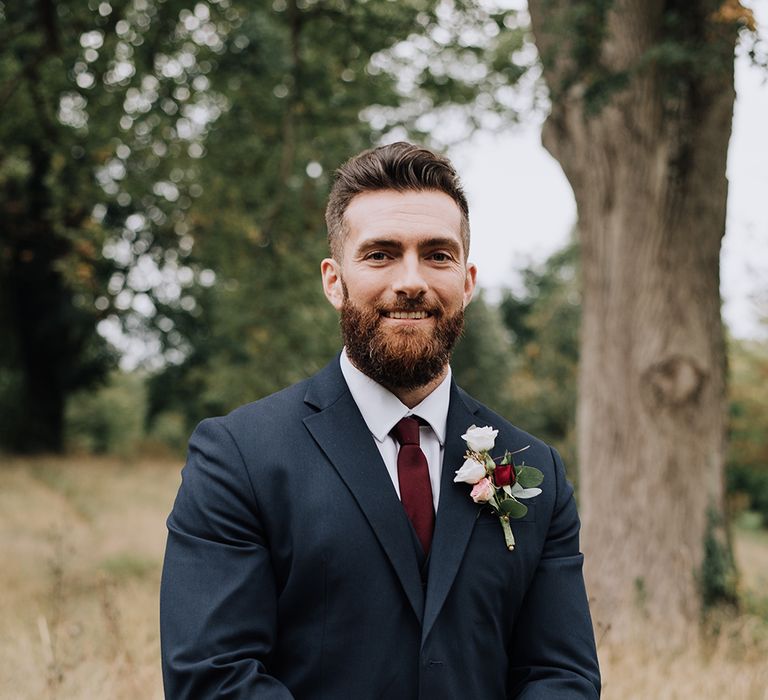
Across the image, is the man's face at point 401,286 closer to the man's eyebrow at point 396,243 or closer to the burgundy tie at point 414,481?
the man's eyebrow at point 396,243

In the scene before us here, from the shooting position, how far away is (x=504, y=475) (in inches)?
93.8

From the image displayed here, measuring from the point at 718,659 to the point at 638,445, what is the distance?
1743mm

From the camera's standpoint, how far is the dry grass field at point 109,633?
4.57 metres

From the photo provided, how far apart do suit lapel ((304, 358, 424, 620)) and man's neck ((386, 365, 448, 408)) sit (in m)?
0.13

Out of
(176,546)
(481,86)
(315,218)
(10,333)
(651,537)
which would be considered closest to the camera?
(176,546)

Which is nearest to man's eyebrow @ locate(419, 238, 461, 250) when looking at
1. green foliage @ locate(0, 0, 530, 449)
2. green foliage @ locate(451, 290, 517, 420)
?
green foliage @ locate(0, 0, 530, 449)

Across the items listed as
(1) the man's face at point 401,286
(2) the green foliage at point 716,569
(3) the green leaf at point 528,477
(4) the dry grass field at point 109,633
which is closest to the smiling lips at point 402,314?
(1) the man's face at point 401,286

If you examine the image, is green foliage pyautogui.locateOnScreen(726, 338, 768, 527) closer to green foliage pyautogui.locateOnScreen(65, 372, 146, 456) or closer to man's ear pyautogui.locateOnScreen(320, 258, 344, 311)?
green foliage pyautogui.locateOnScreen(65, 372, 146, 456)

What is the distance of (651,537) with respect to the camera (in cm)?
667

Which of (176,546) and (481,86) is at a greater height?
(481,86)

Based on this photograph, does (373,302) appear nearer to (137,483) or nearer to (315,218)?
(315,218)

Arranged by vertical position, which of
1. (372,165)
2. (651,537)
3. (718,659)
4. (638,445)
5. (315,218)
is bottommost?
(718,659)

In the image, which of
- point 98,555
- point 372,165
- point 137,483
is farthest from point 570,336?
point 372,165

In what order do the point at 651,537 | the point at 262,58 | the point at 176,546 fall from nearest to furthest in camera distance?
the point at 176,546
the point at 651,537
the point at 262,58
